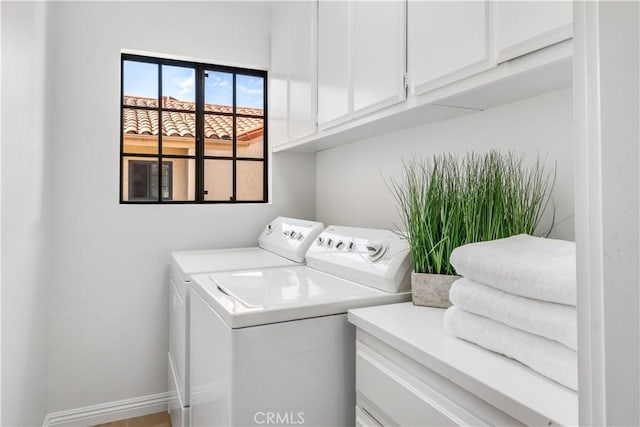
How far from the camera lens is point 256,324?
1.12 metres

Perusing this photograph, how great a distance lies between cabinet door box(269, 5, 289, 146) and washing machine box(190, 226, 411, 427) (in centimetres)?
122

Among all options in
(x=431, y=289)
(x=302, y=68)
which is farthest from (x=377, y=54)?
(x=431, y=289)

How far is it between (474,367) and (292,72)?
1977 millimetres

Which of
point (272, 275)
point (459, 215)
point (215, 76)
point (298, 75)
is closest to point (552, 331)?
point (459, 215)

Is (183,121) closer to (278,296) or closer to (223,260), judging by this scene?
(223,260)

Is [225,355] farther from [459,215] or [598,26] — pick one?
[598,26]

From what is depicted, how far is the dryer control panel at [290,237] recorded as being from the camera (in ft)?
6.66

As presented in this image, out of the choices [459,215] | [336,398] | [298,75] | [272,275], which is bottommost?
[336,398]

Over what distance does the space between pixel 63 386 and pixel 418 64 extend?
2528 mm

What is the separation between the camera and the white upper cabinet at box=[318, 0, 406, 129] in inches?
56.2

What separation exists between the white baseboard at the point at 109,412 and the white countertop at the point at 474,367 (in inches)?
73.3

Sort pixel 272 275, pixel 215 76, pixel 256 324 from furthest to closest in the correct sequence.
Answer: pixel 215 76 < pixel 272 275 < pixel 256 324

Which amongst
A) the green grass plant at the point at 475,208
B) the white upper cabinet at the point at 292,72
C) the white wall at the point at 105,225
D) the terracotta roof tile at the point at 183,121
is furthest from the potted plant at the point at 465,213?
the terracotta roof tile at the point at 183,121

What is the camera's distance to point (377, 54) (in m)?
1.52
